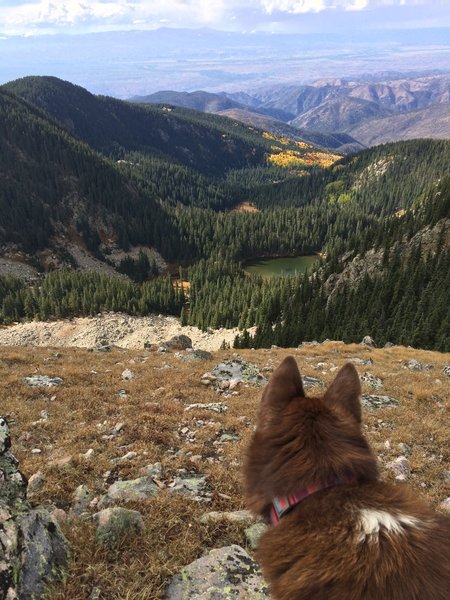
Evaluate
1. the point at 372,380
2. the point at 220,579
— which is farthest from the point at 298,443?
the point at 372,380

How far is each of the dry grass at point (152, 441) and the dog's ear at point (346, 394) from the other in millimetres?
3458

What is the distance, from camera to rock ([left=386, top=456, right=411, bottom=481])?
9.61m

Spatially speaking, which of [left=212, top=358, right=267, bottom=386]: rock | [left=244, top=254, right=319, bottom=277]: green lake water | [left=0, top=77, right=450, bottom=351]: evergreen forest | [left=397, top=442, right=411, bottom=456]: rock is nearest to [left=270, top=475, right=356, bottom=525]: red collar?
[left=397, top=442, right=411, bottom=456]: rock

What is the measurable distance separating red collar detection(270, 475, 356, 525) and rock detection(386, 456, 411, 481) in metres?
7.98

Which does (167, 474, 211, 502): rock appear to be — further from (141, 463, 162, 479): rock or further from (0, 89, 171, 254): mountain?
(0, 89, 171, 254): mountain

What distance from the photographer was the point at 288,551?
2863mm

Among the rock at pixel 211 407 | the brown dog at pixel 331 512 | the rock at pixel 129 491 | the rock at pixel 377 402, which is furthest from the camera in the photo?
the rock at pixel 377 402

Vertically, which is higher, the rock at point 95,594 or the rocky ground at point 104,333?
the rock at point 95,594

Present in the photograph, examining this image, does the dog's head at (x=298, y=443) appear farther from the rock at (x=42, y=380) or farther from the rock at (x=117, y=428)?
the rock at (x=42, y=380)

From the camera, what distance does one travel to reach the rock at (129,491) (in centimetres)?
702

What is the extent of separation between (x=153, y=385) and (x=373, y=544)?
51.9 feet

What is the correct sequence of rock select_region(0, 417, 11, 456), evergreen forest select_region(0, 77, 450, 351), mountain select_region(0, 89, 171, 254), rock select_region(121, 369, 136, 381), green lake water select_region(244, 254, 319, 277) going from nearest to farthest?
rock select_region(0, 417, 11, 456)
rock select_region(121, 369, 136, 381)
evergreen forest select_region(0, 77, 450, 351)
mountain select_region(0, 89, 171, 254)
green lake water select_region(244, 254, 319, 277)

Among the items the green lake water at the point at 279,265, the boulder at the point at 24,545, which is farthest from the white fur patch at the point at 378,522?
the green lake water at the point at 279,265

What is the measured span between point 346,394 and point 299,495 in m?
0.97
